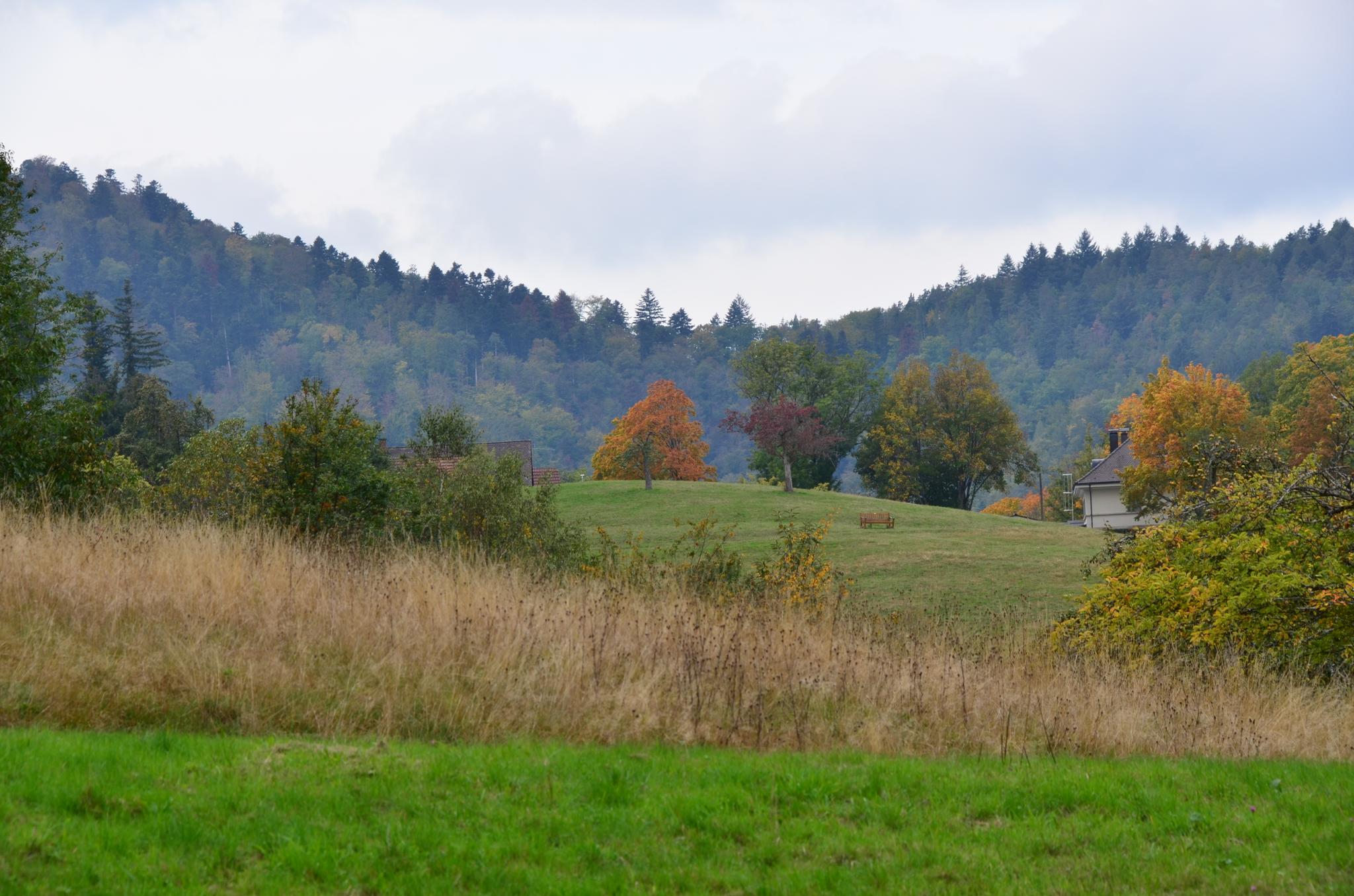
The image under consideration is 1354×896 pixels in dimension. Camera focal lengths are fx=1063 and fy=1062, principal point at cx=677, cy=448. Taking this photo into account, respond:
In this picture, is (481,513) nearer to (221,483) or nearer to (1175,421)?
(221,483)

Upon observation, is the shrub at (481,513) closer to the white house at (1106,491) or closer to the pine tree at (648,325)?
the white house at (1106,491)

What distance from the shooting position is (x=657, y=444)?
67.2 metres

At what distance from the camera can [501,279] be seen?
645ft

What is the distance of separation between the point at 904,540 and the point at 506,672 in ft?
108

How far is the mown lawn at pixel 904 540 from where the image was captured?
27922mm

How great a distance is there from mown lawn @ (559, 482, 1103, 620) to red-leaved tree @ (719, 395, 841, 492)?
2.48 m

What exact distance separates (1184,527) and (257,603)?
11.3 meters

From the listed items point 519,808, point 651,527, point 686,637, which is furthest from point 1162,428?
point 519,808

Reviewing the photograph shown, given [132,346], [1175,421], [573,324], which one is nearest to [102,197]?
[573,324]

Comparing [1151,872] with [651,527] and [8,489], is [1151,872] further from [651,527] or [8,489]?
[651,527]

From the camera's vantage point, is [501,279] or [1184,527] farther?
[501,279]

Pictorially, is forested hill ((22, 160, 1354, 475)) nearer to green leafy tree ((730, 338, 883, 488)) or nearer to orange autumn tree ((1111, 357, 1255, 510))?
green leafy tree ((730, 338, 883, 488))

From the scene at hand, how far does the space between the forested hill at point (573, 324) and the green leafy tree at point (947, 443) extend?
61.7 metres

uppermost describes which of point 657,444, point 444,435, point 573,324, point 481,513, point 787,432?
point 573,324
